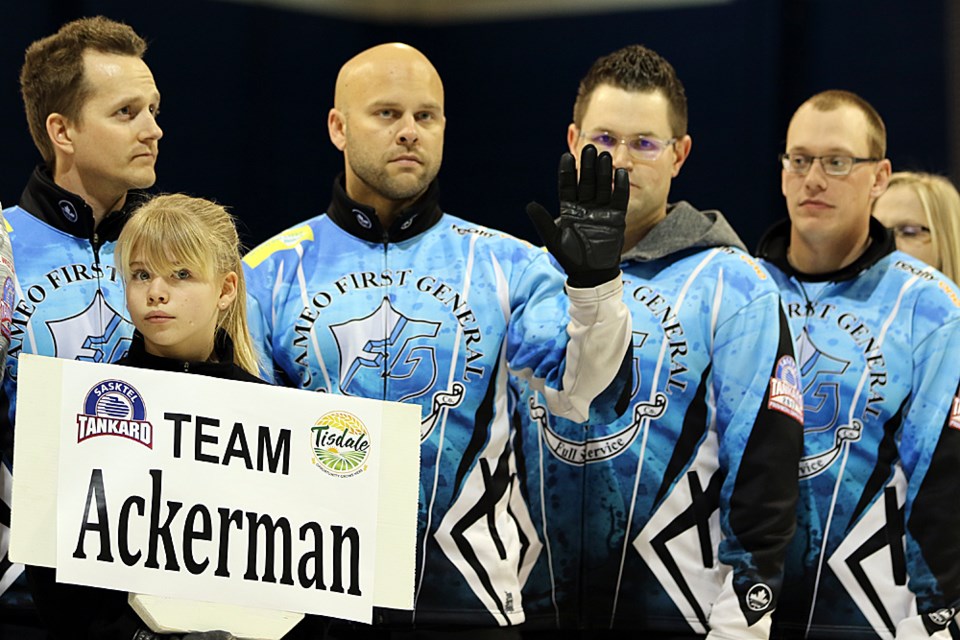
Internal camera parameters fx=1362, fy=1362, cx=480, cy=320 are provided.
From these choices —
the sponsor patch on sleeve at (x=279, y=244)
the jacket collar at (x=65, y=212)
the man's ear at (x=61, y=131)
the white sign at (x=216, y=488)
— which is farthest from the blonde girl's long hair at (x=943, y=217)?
the man's ear at (x=61, y=131)

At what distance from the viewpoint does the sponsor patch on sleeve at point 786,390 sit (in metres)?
2.97

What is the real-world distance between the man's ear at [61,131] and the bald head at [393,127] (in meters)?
0.61

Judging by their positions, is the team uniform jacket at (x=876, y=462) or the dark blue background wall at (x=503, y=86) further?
the dark blue background wall at (x=503, y=86)

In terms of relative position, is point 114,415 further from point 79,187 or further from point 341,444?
point 79,187

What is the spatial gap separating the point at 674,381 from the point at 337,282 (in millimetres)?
789

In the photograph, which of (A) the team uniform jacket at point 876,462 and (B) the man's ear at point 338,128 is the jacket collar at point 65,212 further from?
(A) the team uniform jacket at point 876,462

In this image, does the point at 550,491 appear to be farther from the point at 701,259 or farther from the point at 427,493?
the point at 701,259

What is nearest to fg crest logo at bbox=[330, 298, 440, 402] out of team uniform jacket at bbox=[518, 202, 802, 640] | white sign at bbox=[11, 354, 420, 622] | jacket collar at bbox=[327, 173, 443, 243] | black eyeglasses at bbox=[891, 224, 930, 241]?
jacket collar at bbox=[327, 173, 443, 243]

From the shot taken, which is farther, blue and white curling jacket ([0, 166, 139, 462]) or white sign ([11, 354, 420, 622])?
blue and white curling jacket ([0, 166, 139, 462])

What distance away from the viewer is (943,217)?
3.85 metres

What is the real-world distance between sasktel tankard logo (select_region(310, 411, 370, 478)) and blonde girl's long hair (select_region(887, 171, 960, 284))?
2.15 metres

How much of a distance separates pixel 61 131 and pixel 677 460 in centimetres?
152

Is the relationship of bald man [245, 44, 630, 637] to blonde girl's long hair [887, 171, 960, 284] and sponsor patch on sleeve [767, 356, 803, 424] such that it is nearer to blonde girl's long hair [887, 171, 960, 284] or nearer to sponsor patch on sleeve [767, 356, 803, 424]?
sponsor patch on sleeve [767, 356, 803, 424]

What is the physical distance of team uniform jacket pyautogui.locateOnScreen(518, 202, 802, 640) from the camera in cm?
295
